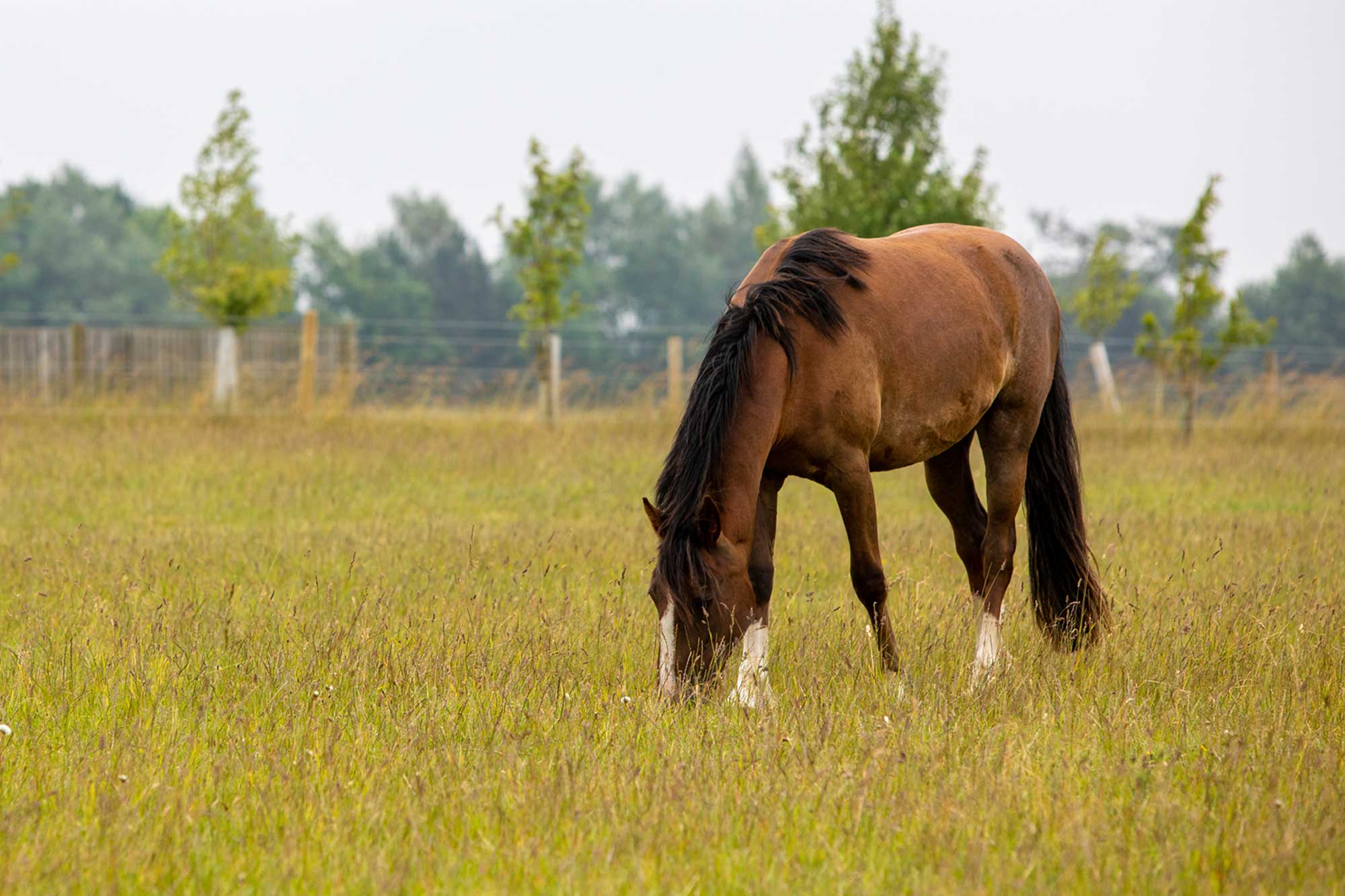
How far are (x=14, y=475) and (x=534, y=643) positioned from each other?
24.0ft

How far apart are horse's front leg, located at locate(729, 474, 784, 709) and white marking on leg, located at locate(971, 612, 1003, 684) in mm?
1040

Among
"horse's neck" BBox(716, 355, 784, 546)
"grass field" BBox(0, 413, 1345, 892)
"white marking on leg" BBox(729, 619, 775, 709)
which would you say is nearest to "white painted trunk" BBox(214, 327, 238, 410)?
"grass field" BBox(0, 413, 1345, 892)

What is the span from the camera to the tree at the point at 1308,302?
5572cm

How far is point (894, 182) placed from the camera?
62.3 ft

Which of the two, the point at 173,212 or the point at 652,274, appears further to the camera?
the point at 652,274

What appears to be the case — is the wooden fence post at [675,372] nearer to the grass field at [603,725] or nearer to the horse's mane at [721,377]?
the grass field at [603,725]

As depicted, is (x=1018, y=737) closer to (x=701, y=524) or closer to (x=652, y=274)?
(x=701, y=524)

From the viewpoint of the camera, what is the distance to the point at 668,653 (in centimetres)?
420

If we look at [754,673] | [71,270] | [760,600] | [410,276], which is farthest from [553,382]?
[71,270]

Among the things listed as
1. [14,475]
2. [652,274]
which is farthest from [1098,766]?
[652,274]

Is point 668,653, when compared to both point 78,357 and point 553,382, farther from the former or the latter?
point 78,357

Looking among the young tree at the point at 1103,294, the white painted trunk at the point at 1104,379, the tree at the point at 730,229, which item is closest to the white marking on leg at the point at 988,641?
the white painted trunk at the point at 1104,379

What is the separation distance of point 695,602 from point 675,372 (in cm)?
1726

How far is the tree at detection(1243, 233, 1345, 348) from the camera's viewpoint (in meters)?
55.7
